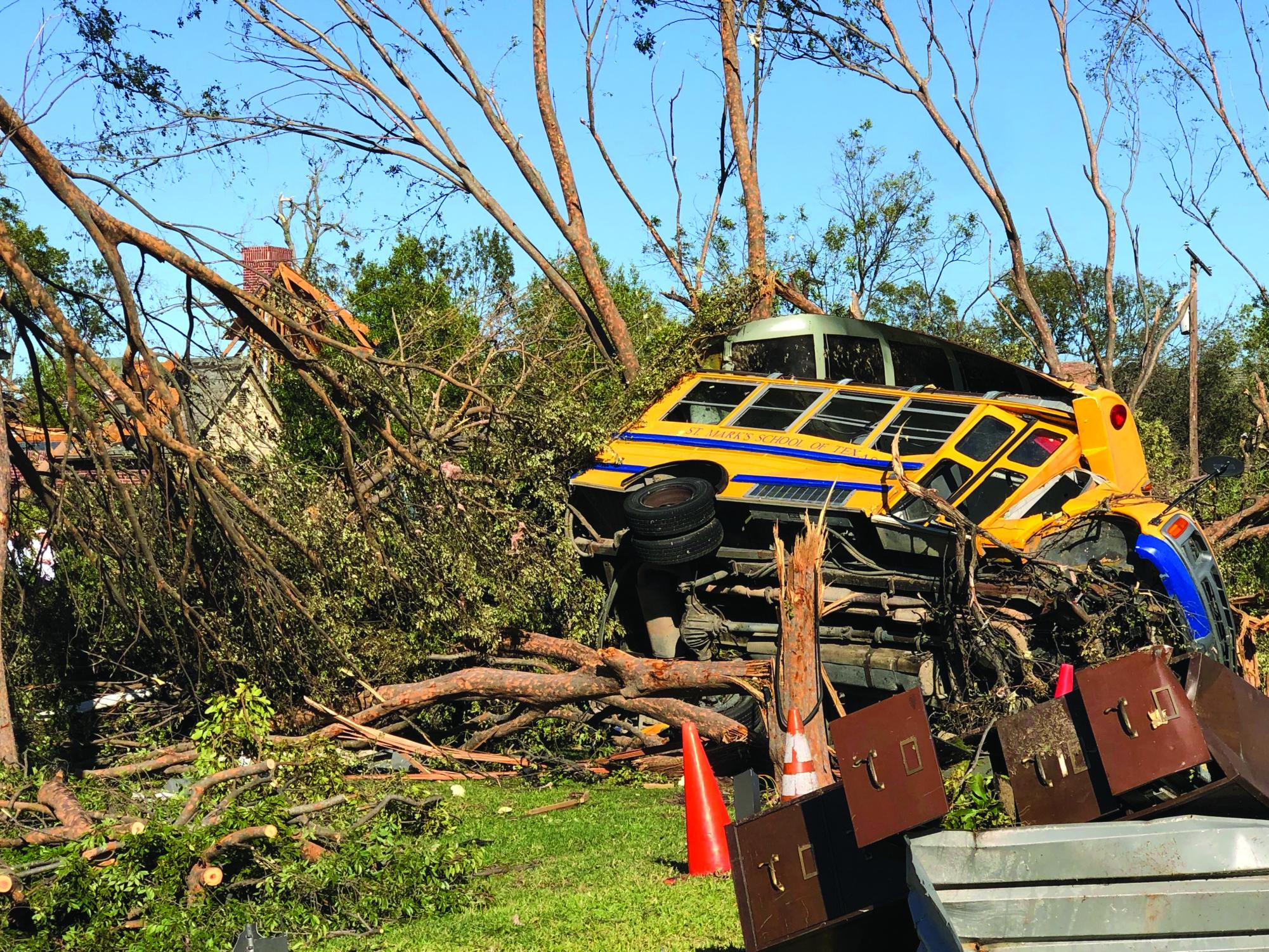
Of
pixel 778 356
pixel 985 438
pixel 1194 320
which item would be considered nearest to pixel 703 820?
pixel 985 438

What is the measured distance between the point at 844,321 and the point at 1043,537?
11.0 ft

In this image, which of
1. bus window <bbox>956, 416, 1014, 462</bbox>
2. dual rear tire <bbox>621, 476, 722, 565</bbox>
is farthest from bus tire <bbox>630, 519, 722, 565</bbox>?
bus window <bbox>956, 416, 1014, 462</bbox>

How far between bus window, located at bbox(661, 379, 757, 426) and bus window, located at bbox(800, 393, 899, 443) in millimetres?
818

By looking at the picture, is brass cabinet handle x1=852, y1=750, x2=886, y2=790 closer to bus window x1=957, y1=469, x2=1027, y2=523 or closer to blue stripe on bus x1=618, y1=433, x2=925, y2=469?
bus window x1=957, y1=469, x2=1027, y2=523

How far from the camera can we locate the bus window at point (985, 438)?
9.31 meters

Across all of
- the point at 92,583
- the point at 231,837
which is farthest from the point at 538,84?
the point at 231,837

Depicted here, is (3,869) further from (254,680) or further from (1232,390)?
(1232,390)

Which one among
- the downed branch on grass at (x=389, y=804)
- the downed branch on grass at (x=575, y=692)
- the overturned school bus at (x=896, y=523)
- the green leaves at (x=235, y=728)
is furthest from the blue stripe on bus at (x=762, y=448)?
the downed branch on grass at (x=389, y=804)

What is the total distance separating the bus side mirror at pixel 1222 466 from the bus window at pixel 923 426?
1746mm

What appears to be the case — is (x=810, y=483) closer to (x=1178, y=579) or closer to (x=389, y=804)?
(x=1178, y=579)

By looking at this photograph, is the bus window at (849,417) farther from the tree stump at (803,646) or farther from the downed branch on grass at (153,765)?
the downed branch on grass at (153,765)

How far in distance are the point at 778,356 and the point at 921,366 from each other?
132cm

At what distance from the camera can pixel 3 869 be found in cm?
535

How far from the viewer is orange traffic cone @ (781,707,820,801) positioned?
19.7 feet
